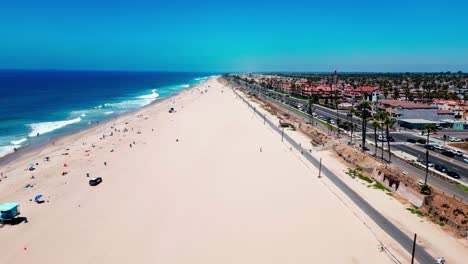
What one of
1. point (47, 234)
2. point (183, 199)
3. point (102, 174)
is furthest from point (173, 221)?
point (102, 174)

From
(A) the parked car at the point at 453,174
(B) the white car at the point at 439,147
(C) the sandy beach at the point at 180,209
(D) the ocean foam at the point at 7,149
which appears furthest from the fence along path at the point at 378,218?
(D) the ocean foam at the point at 7,149

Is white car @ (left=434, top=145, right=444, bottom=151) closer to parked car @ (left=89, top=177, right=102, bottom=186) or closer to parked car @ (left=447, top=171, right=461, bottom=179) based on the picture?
parked car @ (left=447, top=171, right=461, bottom=179)

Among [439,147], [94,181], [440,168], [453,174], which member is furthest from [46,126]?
[439,147]

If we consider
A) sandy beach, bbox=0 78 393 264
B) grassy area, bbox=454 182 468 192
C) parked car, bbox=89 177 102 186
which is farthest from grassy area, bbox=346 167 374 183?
parked car, bbox=89 177 102 186

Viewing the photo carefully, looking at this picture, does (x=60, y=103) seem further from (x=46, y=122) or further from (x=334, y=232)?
(x=334, y=232)

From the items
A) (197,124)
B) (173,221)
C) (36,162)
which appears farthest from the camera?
(197,124)
